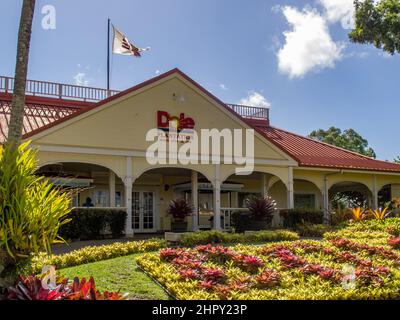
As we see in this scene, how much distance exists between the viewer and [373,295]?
8.49m

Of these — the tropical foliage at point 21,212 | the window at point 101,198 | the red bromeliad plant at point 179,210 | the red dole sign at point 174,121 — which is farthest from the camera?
the window at point 101,198

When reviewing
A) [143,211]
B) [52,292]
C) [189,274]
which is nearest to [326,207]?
[143,211]

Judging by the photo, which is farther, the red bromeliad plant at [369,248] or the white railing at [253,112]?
the white railing at [253,112]

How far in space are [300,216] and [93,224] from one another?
8552mm

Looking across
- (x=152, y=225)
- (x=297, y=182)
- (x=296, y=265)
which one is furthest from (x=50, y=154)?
(x=297, y=182)

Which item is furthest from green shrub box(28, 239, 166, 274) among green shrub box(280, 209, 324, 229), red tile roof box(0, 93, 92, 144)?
green shrub box(280, 209, 324, 229)

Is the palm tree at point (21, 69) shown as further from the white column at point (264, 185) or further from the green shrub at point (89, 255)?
the white column at point (264, 185)

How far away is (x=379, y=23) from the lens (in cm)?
2011

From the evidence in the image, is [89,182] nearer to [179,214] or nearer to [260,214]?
[179,214]

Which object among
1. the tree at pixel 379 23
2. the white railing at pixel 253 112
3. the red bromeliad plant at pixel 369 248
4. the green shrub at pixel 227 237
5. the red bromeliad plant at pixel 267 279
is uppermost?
the tree at pixel 379 23

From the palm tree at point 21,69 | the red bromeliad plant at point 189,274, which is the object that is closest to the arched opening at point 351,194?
the red bromeliad plant at point 189,274

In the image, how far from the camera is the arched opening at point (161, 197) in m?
22.6

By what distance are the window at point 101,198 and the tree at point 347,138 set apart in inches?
1641
